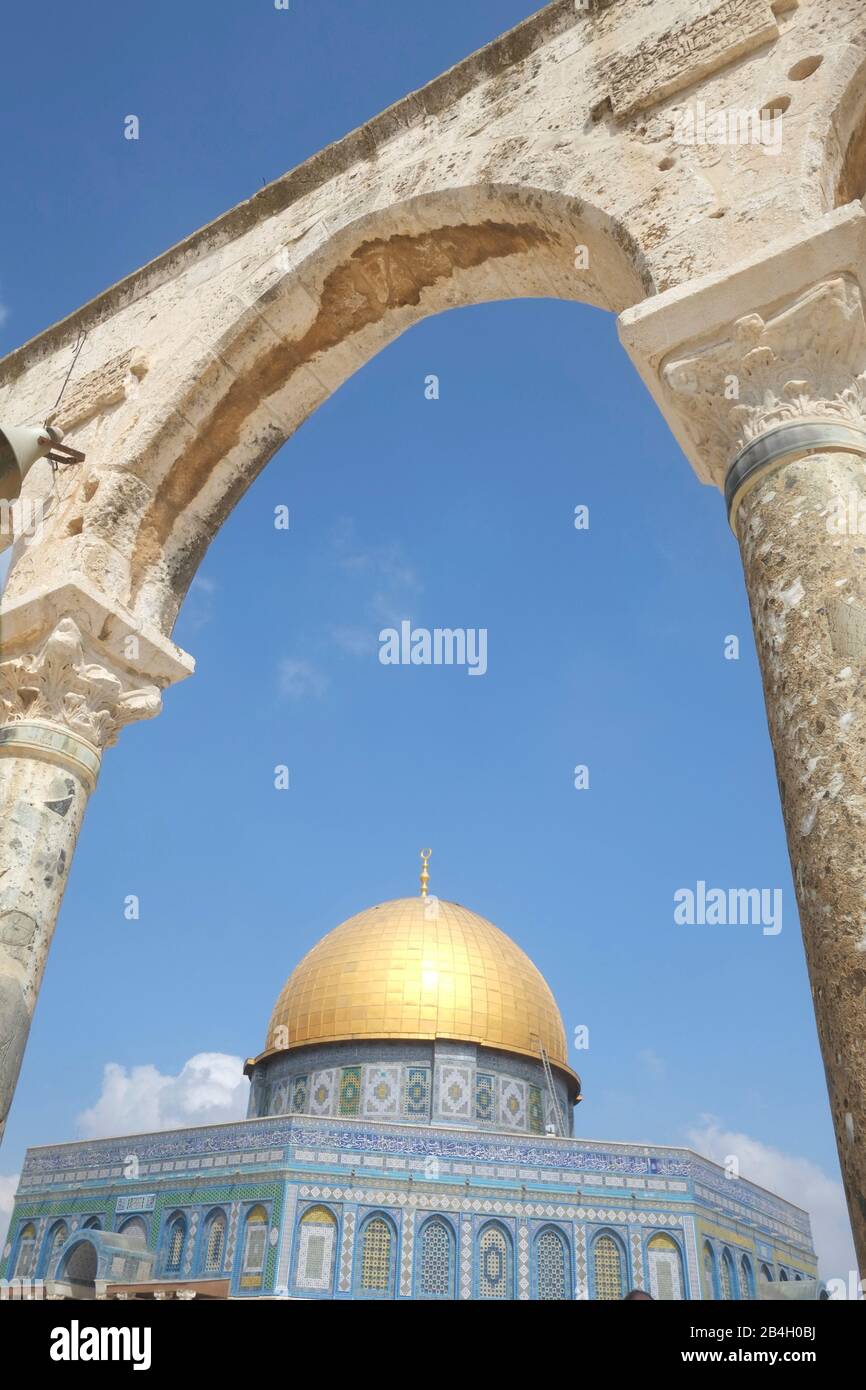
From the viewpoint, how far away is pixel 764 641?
2.49 m

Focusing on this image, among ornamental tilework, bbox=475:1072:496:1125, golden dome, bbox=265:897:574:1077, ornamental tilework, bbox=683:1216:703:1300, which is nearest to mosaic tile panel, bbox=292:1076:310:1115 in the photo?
golden dome, bbox=265:897:574:1077

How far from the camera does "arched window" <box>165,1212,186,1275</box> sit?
16969 mm

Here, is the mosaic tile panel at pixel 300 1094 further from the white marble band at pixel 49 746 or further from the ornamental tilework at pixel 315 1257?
the white marble band at pixel 49 746

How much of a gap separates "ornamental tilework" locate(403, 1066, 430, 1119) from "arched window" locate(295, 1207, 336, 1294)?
3.57 m

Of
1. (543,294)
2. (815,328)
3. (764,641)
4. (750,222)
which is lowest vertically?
(764,641)

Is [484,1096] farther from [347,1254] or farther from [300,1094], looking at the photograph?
[347,1254]

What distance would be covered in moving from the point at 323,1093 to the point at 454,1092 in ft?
8.40

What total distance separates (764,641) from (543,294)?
240 centimetres

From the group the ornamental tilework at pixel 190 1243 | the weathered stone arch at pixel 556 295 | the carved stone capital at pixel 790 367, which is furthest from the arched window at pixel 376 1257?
the carved stone capital at pixel 790 367

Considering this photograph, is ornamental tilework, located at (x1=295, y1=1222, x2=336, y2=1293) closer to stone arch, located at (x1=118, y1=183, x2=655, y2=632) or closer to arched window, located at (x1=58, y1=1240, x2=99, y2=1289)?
arched window, located at (x1=58, y1=1240, x2=99, y2=1289)

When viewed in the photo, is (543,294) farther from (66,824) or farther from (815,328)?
(66,824)

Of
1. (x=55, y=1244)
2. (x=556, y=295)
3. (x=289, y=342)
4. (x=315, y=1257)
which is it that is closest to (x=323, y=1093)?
(x=315, y=1257)
